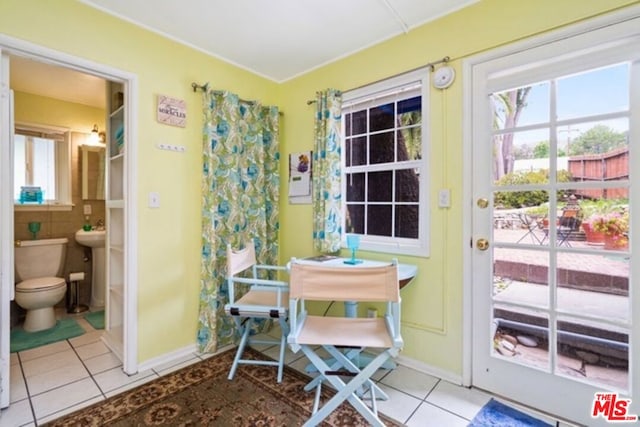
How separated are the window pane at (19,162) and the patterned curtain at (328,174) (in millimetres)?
3311

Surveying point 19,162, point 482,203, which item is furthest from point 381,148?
point 19,162

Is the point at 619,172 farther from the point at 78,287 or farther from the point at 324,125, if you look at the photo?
the point at 78,287

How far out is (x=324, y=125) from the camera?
8.29 ft

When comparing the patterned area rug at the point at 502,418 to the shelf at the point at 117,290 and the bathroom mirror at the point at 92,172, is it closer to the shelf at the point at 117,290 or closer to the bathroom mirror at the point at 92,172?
the shelf at the point at 117,290

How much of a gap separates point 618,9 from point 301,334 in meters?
2.30

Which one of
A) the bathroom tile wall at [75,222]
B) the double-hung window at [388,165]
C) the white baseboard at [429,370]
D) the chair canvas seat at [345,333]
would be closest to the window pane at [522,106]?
the double-hung window at [388,165]

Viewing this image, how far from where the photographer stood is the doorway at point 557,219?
1516 mm

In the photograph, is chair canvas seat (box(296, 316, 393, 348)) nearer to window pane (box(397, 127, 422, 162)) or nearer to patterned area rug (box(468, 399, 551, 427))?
patterned area rug (box(468, 399, 551, 427))

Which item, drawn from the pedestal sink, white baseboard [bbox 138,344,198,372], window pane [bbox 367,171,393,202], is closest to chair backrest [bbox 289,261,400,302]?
window pane [bbox 367,171,393,202]

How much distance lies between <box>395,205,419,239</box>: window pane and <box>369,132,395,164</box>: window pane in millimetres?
417

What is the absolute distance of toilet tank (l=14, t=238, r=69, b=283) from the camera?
2936 millimetres

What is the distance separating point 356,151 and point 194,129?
1.37 m

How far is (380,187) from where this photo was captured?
2.49 metres

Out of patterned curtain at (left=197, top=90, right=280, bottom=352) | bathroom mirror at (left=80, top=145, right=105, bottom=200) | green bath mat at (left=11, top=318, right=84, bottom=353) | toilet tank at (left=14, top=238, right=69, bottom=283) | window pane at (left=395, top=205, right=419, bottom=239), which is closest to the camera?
window pane at (left=395, top=205, right=419, bottom=239)
